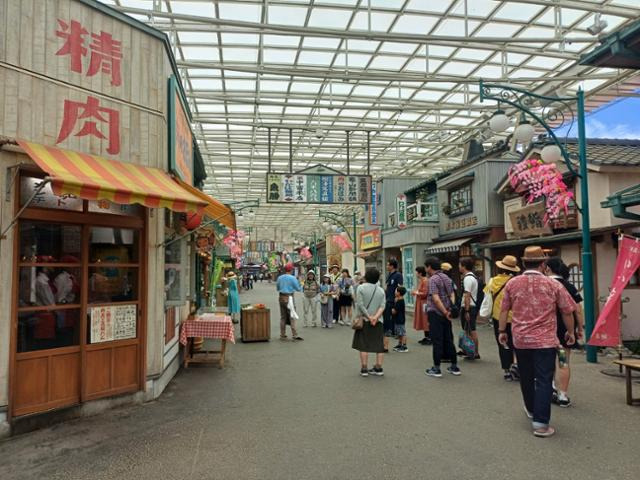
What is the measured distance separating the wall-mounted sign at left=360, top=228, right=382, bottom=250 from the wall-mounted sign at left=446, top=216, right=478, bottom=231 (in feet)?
18.6

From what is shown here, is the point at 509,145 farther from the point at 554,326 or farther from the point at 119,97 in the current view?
the point at 119,97

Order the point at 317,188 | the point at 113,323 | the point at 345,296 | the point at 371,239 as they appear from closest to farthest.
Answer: the point at 113,323 < the point at 317,188 < the point at 345,296 < the point at 371,239

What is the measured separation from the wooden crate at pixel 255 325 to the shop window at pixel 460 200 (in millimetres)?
8940

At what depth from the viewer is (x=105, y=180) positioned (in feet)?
15.0

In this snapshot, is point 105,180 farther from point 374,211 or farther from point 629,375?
point 374,211

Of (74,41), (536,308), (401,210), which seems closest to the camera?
(536,308)

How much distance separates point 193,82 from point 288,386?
12093 mm

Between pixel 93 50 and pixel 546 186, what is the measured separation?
10715 mm

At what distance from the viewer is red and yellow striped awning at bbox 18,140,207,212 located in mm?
4207

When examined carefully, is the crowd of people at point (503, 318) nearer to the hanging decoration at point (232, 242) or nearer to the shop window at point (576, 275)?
the shop window at point (576, 275)

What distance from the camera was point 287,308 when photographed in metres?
11.4

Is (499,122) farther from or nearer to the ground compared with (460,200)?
farther from the ground

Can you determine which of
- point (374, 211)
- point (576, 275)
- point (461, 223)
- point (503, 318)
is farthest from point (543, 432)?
point (374, 211)

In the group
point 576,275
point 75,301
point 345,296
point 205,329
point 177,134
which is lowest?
point 205,329
